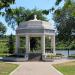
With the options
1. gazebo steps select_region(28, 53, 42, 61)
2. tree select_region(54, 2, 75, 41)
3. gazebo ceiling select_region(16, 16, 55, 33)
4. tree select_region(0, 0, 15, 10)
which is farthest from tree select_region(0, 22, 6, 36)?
tree select_region(0, 0, 15, 10)

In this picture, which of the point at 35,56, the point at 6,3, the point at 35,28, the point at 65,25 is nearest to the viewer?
the point at 6,3

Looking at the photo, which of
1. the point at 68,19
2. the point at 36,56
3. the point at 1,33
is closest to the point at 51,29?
the point at 36,56

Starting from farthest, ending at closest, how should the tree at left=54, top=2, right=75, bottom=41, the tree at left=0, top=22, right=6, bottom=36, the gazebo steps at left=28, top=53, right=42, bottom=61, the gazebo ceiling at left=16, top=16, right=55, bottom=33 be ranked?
the tree at left=0, top=22, right=6, bottom=36, the tree at left=54, top=2, right=75, bottom=41, the gazebo ceiling at left=16, top=16, right=55, bottom=33, the gazebo steps at left=28, top=53, right=42, bottom=61

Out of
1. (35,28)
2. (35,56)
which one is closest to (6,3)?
(35,56)

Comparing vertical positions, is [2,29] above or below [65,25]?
above

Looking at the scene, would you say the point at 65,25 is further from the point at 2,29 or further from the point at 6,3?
the point at 6,3

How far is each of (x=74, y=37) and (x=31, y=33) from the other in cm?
1808

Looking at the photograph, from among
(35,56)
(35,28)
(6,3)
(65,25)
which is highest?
(65,25)

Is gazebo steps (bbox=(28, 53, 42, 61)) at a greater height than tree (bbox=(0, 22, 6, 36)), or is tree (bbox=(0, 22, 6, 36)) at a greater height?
tree (bbox=(0, 22, 6, 36))

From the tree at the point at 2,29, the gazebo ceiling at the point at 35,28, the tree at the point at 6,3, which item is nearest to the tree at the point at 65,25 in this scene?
the gazebo ceiling at the point at 35,28

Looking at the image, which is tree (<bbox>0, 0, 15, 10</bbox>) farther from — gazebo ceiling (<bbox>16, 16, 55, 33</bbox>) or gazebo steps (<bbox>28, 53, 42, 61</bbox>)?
gazebo ceiling (<bbox>16, 16, 55, 33</bbox>)

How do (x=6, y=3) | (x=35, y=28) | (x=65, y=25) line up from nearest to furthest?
(x=6, y=3)
(x=35, y=28)
(x=65, y=25)

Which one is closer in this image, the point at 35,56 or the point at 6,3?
the point at 6,3

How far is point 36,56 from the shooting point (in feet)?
140
